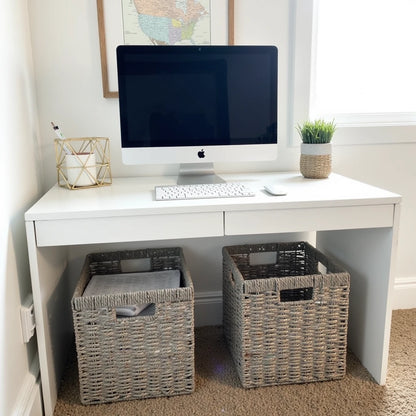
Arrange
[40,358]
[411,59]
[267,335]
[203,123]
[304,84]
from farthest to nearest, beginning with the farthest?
1. [411,59]
2. [304,84]
3. [203,123]
4. [267,335]
5. [40,358]

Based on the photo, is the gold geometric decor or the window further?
the window

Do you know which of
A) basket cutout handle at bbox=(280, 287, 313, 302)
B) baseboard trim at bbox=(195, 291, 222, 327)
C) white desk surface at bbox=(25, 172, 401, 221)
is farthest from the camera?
baseboard trim at bbox=(195, 291, 222, 327)

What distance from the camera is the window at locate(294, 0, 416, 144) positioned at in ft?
6.52

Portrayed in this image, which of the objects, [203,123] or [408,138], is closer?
[203,123]

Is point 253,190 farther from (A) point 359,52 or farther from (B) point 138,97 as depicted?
(A) point 359,52

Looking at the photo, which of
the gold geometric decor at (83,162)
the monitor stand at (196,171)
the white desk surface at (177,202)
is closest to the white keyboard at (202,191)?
the white desk surface at (177,202)

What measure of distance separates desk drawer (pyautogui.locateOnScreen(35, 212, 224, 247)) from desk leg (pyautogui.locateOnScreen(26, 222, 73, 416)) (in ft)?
0.19

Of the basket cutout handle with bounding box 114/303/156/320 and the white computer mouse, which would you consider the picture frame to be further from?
the basket cutout handle with bounding box 114/303/156/320

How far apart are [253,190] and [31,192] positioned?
784 mm

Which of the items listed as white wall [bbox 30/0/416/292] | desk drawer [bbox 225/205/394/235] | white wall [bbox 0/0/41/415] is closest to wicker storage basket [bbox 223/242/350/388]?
desk drawer [bbox 225/205/394/235]

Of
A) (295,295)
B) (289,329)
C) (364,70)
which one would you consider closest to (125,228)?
(289,329)

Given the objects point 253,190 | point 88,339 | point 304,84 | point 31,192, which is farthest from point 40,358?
point 304,84

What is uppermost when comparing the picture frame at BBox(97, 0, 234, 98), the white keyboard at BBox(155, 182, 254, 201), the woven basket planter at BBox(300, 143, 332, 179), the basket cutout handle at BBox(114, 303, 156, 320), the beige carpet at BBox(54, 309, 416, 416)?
the picture frame at BBox(97, 0, 234, 98)

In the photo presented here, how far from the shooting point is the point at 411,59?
2.09 metres
